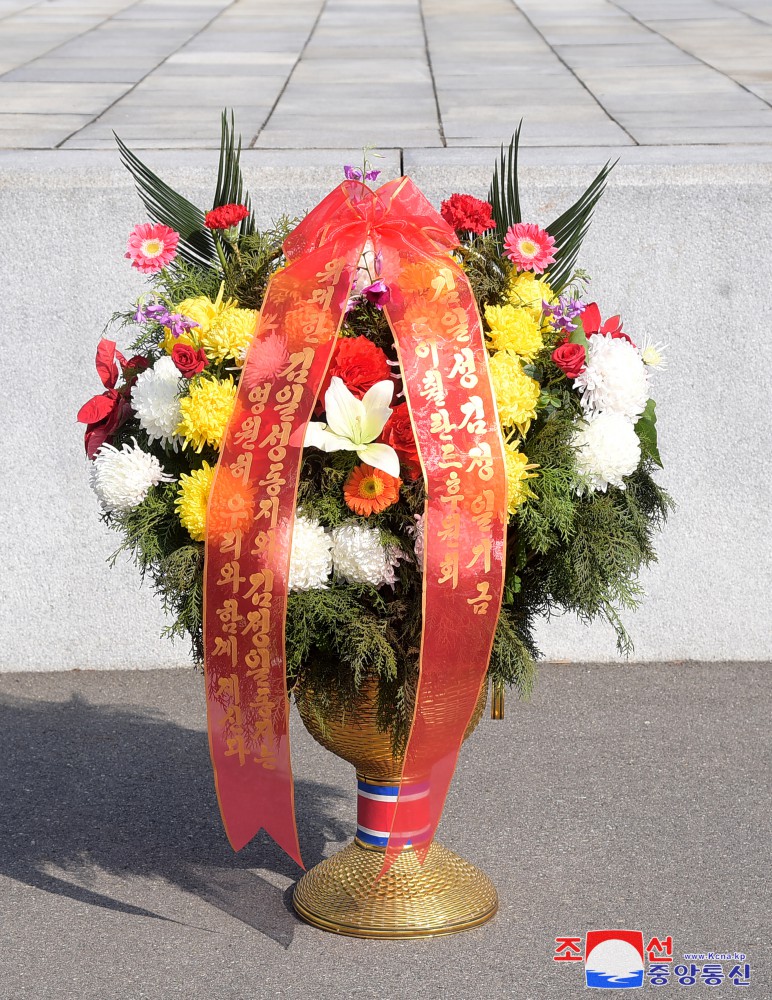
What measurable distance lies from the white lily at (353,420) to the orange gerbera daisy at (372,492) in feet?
0.10

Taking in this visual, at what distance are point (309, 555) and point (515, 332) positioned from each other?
0.63 metres

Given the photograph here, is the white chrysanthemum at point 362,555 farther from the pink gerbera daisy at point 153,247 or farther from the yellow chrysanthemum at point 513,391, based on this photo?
the pink gerbera daisy at point 153,247

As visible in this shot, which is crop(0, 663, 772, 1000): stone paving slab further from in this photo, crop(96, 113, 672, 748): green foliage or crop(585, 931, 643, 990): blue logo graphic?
crop(96, 113, 672, 748): green foliage

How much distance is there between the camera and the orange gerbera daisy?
250cm

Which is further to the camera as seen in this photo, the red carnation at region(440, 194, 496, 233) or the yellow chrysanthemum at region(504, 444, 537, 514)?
the red carnation at region(440, 194, 496, 233)

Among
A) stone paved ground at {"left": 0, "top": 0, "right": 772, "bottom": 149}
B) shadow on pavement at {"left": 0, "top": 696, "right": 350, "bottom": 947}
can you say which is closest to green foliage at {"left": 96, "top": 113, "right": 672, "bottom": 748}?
shadow on pavement at {"left": 0, "top": 696, "right": 350, "bottom": 947}

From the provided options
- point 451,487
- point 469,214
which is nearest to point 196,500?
point 451,487

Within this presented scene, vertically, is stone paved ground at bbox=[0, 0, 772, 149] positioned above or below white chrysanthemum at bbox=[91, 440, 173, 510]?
above

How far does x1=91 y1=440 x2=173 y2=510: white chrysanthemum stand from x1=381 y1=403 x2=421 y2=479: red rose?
488 mm

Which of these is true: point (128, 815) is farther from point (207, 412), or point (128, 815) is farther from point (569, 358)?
point (569, 358)

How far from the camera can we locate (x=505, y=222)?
2984 mm

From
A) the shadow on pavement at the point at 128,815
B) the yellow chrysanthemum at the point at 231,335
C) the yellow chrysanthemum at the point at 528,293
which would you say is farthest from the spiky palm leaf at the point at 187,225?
the shadow on pavement at the point at 128,815

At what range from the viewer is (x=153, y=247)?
8.99ft

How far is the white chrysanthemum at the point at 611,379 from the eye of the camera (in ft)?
8.59
